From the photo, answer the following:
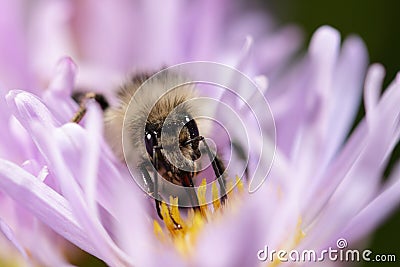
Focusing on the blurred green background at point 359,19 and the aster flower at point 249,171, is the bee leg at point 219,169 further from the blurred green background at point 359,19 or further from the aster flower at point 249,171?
the blurred green background at point 359,19

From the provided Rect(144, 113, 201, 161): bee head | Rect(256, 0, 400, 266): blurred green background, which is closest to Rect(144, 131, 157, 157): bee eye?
Rect(144, 113, 201, 161): bee head

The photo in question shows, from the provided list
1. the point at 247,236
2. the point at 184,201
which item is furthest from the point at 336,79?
the point at 247,236

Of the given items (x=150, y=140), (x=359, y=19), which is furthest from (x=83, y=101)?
(x=359, y=19)

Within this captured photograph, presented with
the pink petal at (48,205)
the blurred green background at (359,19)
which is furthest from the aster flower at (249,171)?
the blurred green background at (359,19)

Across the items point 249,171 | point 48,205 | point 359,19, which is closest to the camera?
point 48,205

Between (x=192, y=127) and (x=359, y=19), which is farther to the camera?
(x=359, y=19)

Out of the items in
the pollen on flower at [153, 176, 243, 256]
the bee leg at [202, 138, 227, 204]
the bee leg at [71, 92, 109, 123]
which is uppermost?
the bee leg at [71, 92, 109, 123]

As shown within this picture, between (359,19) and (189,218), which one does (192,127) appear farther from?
(359,19)

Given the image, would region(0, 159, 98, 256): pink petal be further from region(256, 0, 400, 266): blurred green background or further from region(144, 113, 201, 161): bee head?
region(256, 0, 400, 266): blurred green background
